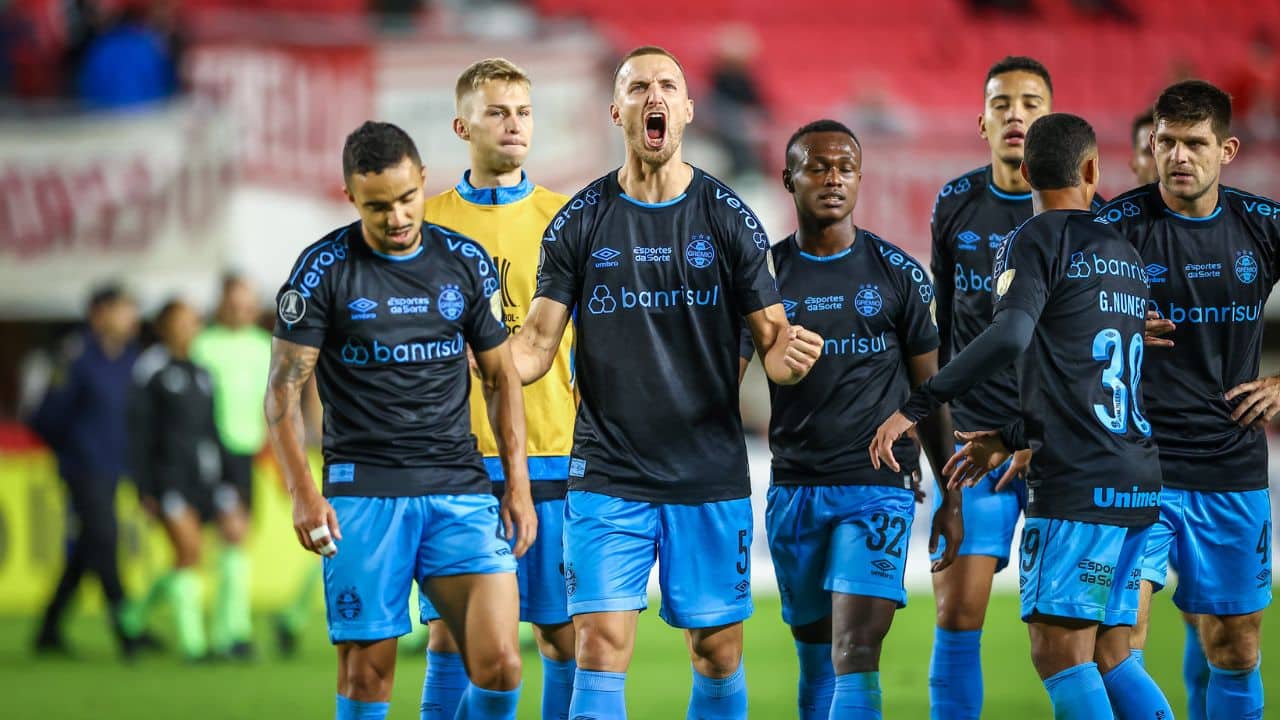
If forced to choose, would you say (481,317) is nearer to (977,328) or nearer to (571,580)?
(571,580)

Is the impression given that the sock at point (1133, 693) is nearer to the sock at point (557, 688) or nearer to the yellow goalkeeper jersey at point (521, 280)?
the sock at point (557, 688)

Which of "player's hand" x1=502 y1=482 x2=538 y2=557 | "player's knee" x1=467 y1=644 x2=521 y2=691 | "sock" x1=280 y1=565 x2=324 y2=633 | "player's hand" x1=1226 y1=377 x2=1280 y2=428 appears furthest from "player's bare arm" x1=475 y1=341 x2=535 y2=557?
"sock" x1=280 y1=565 x2=324 y2=633

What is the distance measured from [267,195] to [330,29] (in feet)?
5.87

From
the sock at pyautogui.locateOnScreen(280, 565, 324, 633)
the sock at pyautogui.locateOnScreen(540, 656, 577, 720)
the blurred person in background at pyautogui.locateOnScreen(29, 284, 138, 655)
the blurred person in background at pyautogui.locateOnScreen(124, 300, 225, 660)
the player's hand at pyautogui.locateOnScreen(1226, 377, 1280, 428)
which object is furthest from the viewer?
the blurred person in background at pyautogui.locateOnScreen(29, 284, 138, 655)

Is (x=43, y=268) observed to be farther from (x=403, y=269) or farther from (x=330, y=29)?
(x=403, y=269)

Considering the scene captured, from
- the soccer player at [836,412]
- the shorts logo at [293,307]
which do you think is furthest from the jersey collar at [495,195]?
the shorts logo at [293,307]

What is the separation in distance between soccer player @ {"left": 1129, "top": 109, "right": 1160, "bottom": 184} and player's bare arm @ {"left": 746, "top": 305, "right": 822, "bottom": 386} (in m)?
2.65

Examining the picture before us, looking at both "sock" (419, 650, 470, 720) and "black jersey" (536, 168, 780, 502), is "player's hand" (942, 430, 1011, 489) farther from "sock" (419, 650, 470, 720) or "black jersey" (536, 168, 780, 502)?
"sock" (419, 650, 470, 720)

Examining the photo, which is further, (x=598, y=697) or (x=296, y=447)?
(x=296, y=447)

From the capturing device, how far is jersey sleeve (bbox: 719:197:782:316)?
16.5 feet

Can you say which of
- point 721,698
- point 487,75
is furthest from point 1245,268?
point 487,75

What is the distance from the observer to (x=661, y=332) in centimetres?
507

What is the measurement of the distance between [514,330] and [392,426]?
1.01 meters

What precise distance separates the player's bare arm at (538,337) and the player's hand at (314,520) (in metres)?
0.79
